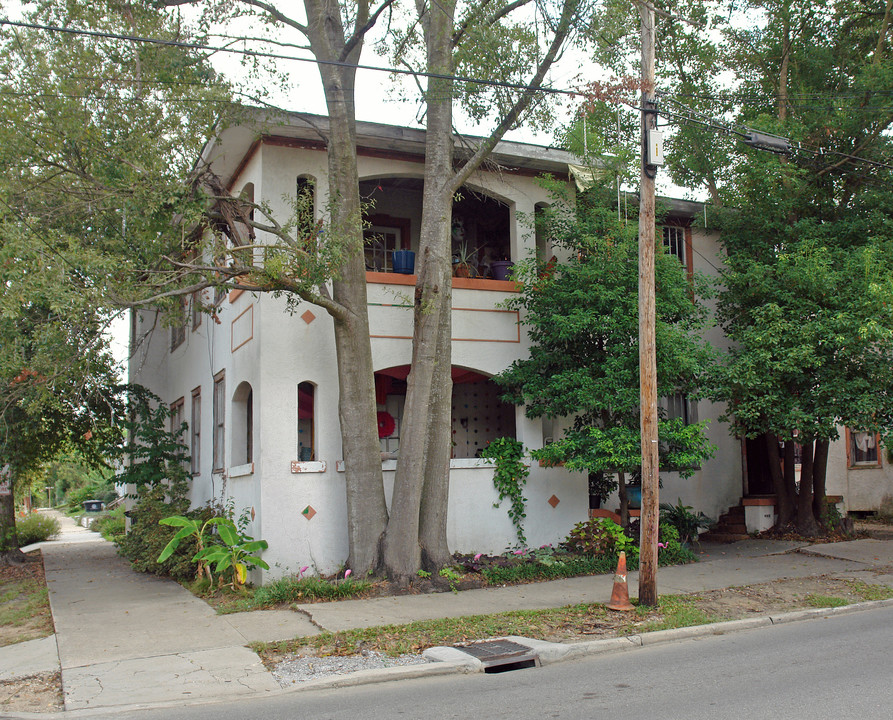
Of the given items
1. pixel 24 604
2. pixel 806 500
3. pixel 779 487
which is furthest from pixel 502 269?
pixel 24 604

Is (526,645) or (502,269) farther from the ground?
(502,269)

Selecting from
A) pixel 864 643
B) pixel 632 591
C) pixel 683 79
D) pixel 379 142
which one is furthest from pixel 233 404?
pixel 683 79

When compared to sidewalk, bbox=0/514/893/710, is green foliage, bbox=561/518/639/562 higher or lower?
higher

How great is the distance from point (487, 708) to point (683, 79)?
562 inches

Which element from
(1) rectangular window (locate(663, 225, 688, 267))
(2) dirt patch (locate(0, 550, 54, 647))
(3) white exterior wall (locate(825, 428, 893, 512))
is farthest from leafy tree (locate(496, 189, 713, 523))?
(3) white exterior wall (locate(825, 428, 893, 512))

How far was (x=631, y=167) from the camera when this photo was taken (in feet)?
44.2

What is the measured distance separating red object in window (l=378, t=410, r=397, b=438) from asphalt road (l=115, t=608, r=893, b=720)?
24.6 ft

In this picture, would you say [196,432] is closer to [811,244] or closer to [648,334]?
[648,334]

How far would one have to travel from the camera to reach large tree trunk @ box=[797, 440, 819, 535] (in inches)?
610

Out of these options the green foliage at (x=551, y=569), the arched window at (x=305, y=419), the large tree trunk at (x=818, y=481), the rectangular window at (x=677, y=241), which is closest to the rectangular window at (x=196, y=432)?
the arched window at (x=305, y=419)

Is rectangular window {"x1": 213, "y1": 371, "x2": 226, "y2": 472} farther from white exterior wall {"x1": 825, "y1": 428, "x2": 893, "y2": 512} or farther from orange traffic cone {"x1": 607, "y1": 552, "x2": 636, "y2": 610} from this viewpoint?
white exterior wall {"x1": 825, "y1": 428, "x2": 893, "y2": 512}

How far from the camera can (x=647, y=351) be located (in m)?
9.79

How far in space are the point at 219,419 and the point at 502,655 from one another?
895 centimetres

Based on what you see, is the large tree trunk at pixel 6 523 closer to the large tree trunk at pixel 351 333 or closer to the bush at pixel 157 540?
the bush at pixel 157 540
